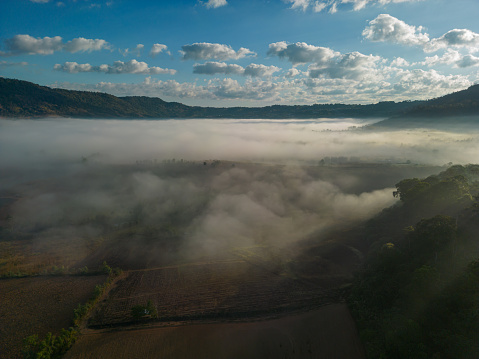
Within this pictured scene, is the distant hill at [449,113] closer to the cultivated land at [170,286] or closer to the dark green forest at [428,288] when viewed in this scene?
the dark green forest at [428,288]

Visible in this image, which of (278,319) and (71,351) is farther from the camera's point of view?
(278,319)

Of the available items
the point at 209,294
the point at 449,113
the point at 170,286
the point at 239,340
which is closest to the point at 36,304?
the point at 170,286

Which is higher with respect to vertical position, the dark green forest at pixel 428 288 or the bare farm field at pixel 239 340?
the dark green forest at pixel 428 288

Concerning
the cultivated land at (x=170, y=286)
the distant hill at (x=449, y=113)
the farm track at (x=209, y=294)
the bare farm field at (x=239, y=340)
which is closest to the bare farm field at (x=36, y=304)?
the cultivated land at (x=170, y=286)

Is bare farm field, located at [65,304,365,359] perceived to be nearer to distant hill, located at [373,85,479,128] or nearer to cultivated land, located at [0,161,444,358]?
cultivated land, located at [0,161,444,358]

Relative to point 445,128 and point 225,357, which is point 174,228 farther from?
point 445,128

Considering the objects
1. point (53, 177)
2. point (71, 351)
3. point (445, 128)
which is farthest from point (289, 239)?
point (445, 128)
